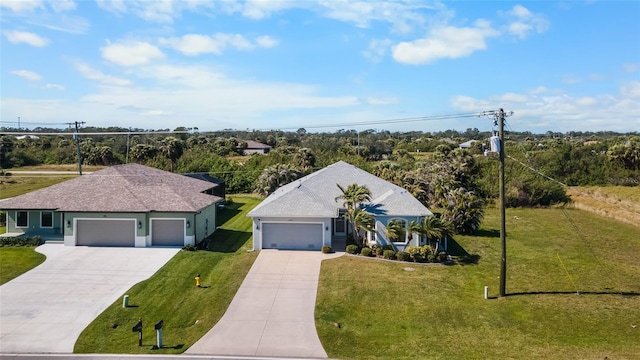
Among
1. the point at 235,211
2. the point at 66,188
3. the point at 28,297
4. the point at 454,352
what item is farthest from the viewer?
the point at 235,211

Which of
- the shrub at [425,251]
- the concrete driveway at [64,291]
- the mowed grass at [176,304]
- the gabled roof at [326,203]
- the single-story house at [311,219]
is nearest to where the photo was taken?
the mowed grass at [176,304]

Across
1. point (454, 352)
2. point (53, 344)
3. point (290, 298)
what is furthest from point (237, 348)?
point (454, 352)

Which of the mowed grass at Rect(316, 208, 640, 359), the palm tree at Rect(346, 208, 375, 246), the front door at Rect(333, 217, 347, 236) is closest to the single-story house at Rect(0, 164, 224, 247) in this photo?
the front door at Rect(333, 217, 347, 236)

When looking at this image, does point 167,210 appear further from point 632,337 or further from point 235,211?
point 632,337

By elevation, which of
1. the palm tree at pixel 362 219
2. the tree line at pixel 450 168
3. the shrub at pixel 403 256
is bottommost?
the shrub at pixel 403 256

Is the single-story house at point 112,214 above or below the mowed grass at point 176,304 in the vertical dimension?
above

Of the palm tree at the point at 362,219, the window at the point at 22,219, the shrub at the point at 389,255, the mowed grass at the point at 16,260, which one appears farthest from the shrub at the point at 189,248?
the window at the point at 22,219

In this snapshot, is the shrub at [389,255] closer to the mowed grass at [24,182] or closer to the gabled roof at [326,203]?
the gabled roof at [326,203]
